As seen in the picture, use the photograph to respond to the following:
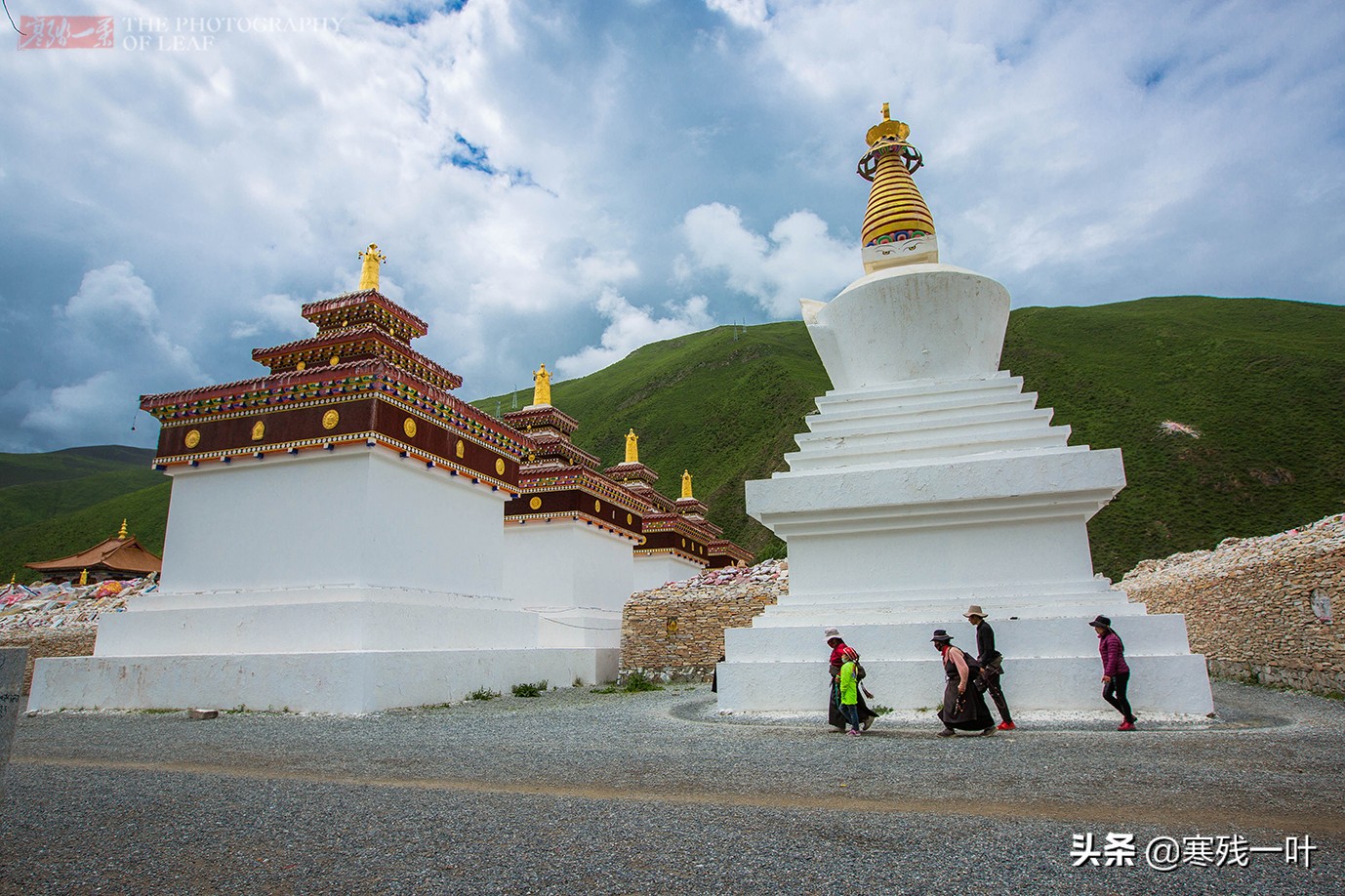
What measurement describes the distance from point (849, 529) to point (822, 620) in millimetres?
1001

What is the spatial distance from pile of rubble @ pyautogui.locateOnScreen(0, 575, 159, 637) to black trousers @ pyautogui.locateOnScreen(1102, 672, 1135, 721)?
1568 cm

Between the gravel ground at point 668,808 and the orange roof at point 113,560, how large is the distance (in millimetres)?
26358

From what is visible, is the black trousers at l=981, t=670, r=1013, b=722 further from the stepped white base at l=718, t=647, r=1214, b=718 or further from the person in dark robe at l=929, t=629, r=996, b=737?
the stepped white base at l=718, t=647, r=1214, b=718

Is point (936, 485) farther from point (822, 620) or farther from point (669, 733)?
point (669, 733)

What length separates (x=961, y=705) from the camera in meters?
5.79

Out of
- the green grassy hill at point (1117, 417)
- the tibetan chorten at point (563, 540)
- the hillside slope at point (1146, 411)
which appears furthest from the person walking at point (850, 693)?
the hillside slope at point (1146, 411)

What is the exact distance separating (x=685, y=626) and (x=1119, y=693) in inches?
315

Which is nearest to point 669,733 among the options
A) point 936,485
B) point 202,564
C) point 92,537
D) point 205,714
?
point 936,485

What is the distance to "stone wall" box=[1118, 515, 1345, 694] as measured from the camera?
28.3 feet

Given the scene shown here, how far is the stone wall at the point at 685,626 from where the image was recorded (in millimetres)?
13016

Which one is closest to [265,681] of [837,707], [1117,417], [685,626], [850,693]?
[837,707]

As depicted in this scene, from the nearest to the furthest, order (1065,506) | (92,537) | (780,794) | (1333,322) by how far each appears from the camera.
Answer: (780,794), (1065,506), (1333,322), (92,537)

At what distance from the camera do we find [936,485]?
24.7 feet

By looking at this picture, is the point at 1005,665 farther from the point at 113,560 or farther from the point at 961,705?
the point at 113,560
